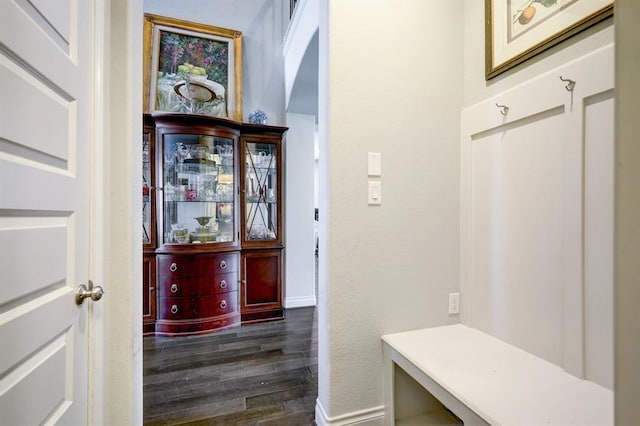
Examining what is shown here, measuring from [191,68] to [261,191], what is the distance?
56.6 inches

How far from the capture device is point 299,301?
133 inches

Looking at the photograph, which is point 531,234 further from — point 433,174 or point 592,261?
point 433,174

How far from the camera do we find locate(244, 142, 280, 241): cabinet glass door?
9.65 ft

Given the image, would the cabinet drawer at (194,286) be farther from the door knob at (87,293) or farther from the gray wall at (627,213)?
the gray wall at (627,213)

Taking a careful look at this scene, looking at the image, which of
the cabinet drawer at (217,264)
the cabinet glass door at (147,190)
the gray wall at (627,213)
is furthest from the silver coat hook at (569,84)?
the cabinet glass door at (147,190)

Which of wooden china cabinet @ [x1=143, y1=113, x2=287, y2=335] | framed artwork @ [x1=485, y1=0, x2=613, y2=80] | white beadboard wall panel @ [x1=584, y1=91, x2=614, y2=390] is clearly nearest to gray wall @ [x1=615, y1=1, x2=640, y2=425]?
white beadboard wall panel @ [x1=584, y1=91, x2=614, y2=390]

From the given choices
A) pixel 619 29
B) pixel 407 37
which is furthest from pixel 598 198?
pixel 407 37

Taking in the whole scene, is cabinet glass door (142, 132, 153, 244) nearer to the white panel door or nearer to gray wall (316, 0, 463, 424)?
the white panel door

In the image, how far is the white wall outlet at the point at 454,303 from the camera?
63.2 inches

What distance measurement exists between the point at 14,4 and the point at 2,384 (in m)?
0.86

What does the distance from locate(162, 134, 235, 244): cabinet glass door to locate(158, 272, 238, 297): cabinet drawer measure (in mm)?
339

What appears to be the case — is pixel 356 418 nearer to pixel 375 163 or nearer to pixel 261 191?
pixel 375 163

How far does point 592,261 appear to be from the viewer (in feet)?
3.45

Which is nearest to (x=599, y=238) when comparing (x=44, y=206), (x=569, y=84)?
(x=569, y=84)
